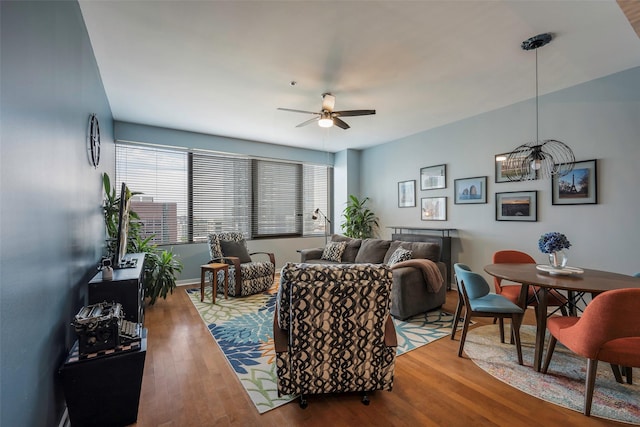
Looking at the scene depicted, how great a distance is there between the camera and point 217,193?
18.1 feet

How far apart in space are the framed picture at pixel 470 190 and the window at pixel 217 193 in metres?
3.12

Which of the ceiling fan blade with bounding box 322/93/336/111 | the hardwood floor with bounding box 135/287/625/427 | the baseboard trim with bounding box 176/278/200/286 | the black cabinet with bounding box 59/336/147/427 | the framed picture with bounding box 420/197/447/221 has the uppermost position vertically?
the ceiling fan blade with bounding box 322/93/336/111

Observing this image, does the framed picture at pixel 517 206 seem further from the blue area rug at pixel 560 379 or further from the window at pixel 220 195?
the window at pixel 220 195

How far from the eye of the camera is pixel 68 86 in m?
1.89

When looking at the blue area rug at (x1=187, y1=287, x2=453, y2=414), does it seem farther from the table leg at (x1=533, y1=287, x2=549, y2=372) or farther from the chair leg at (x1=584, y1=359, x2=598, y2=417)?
the chair leg at (x1=584, y1=359, x2=598, y2=417)

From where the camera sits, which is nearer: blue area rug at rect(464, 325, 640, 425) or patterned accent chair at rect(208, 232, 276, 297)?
blue area rug at rect(464, 325, 640, 425)

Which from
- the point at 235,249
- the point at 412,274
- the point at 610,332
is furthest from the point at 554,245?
the point at 235,249

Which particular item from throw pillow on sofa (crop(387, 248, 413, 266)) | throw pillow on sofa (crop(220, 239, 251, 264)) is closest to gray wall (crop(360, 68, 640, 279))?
throw pillow on sofa (crop(387, 248, 413, 266))

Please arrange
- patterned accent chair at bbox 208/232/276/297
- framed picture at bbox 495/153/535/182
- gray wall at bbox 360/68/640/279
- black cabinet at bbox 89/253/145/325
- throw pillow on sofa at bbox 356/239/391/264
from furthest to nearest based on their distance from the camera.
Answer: throw pillow on sofa at bbox 356/239/391/264, patterned accent chair at bbox 208/232/276/297, framed picture at bbox 495/153/535/182, gray wall at bbox 360/68/640/279, black cabinet at bbox 89/253/145/325

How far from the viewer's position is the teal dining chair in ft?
7.95

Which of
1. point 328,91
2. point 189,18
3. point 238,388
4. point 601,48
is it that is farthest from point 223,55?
point 601,48

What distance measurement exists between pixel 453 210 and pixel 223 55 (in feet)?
13.6

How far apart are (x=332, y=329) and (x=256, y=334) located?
1.53 meters

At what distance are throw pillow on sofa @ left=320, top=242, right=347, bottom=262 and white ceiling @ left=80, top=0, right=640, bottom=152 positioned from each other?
7.58ft
